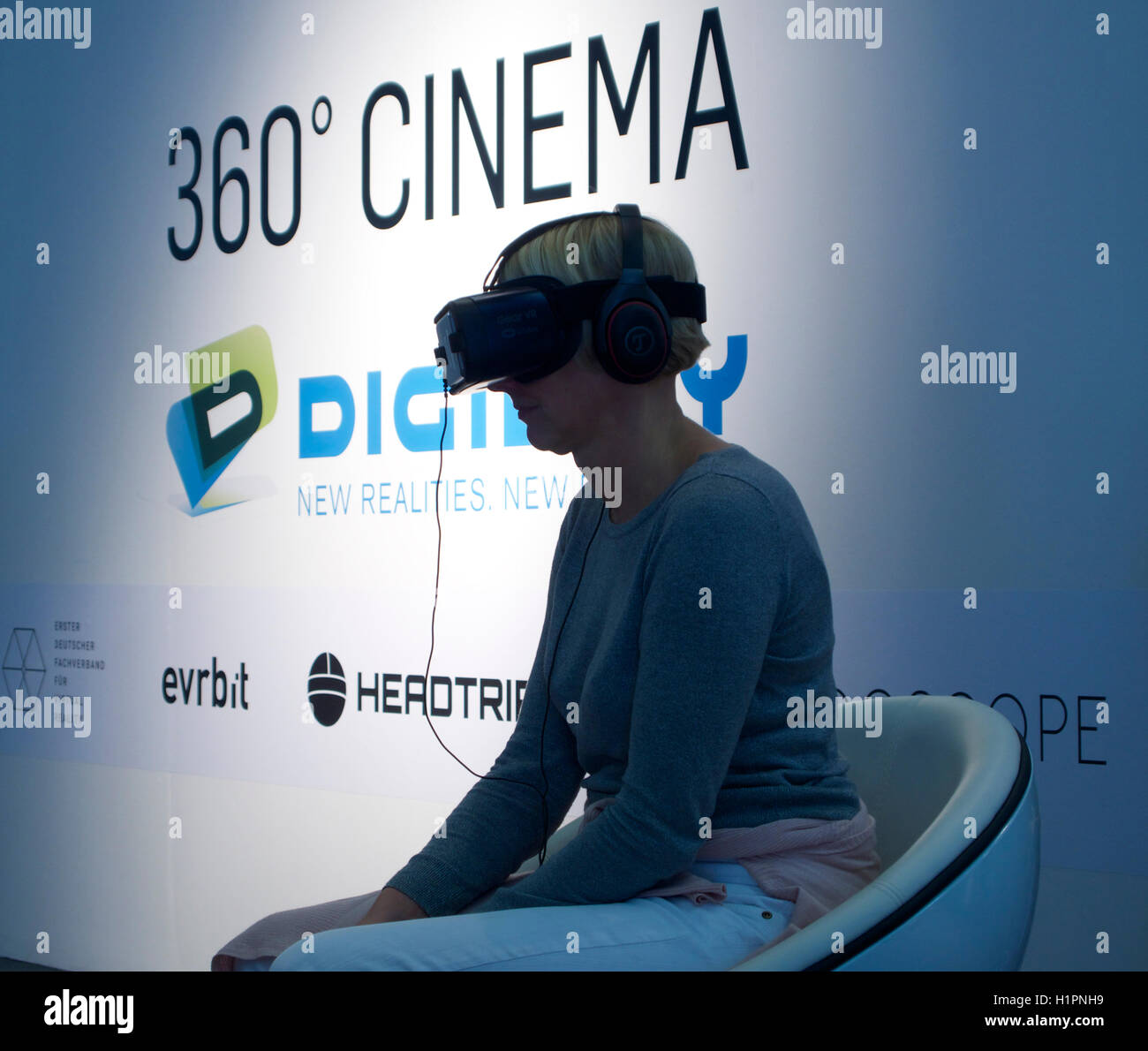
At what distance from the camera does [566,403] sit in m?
1.18

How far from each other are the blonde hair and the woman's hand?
614 mm

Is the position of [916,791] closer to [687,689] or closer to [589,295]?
[687,689]

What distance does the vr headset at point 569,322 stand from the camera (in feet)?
3.62

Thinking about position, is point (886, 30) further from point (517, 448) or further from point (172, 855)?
point (172, 855)

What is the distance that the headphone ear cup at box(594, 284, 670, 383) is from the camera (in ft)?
3.60

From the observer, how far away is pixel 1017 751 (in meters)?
Answer: 1.07

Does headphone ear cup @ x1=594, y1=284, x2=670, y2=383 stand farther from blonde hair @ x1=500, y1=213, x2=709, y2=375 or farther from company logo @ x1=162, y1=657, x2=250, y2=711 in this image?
company logo @ x1=162, y1=657, x2=250, y2=711

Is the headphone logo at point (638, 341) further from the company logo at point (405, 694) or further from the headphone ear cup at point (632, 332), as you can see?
the company logo at point (405, 694)

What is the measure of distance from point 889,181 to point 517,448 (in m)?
0.90

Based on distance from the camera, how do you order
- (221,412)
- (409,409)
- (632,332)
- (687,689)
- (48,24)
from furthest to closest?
1. (48,24)
2. (221,412)
3. (409,409)
4. (632,332)
5. (687,689)

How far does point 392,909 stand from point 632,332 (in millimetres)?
660

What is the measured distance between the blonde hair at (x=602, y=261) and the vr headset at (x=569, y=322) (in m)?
0.02

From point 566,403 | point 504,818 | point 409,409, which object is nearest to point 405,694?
point 409,409

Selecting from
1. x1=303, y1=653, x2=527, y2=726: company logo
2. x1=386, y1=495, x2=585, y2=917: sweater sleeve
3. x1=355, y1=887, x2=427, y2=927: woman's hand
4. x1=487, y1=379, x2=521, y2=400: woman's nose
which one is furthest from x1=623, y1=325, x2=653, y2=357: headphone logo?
x1=303, y1=653, x2=527, y2=726: company logo
